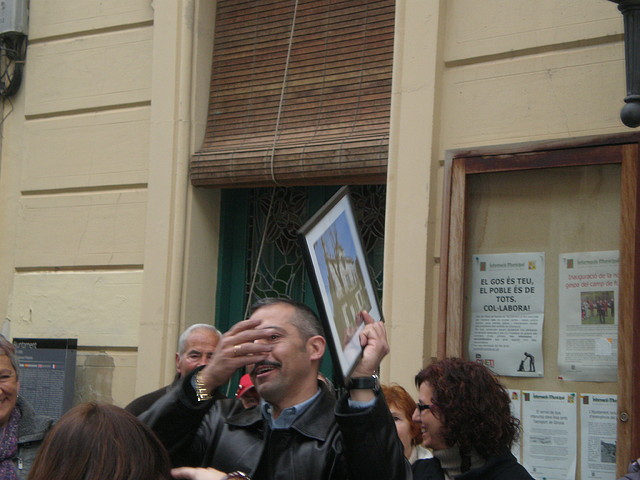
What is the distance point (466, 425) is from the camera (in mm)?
3785

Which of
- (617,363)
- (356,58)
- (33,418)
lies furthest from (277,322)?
(356,58)

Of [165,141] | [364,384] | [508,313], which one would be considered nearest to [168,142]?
[165,141]

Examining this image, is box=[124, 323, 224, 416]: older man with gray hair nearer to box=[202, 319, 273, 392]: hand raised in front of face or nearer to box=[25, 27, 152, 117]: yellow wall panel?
box=[25, 27, 152, 117]: yellow wall panel

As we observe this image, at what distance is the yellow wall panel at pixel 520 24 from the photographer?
5.09 m

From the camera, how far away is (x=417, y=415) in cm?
394

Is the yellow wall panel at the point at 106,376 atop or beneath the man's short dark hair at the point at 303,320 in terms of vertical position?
beneath

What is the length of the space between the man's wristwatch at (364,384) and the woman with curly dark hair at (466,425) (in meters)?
0.99

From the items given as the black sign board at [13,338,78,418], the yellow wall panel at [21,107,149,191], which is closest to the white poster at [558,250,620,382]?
the yellow wall panel at [21,107,149,191]

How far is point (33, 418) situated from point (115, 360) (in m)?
2.20

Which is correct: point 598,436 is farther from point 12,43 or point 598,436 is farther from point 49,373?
point 12,43

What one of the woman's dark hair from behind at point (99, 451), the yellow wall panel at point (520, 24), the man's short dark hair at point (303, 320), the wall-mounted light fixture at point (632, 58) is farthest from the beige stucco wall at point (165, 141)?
the woman's dark hair from behind at point (99, 451)

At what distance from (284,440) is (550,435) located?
219 centimetres

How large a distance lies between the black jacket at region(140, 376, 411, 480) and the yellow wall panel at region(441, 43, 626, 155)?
2.38 meters

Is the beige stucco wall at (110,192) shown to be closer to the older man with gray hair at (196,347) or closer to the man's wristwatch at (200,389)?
the older man with gray hair at (196,347)
